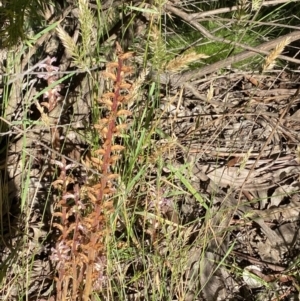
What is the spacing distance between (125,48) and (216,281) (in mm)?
813

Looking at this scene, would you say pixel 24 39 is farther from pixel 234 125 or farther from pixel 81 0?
pixel 234 125

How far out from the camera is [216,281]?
67.8 inches

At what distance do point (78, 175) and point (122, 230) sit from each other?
26cm

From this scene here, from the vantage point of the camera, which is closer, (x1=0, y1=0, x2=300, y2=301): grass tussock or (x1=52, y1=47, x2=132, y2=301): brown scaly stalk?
(x1=52, y1=47, x2=132, y2=301): brown scaly stalk

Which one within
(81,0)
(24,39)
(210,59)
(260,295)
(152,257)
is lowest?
Answer: (260,295)

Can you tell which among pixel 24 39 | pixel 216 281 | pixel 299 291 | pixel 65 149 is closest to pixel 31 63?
pixel 65 149

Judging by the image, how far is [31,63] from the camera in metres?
1.99

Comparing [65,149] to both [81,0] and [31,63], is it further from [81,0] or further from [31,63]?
[81,0]

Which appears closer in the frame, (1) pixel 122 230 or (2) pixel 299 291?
(2) pixel 299 291

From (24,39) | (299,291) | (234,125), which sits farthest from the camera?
(234,125)

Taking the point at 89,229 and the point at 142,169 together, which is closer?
the point at 89,229

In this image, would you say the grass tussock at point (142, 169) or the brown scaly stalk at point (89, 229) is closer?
A: the brown scaly stalk at point (89, 229)

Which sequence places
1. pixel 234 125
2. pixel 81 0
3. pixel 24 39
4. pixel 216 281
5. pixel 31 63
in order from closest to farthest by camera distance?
pixel 81 0 → pixel 24 39 → pixel 216 281 → pixel 31 63 → pixel 234 125

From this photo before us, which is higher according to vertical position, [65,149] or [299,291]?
[65,149]
